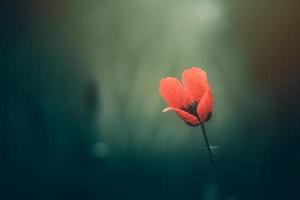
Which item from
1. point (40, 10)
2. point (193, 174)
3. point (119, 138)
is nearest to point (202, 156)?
point (193, 174)

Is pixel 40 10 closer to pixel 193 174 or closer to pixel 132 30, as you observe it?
pixel 132 30

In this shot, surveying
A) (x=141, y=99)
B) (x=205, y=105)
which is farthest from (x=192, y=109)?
(x=141, y=99)

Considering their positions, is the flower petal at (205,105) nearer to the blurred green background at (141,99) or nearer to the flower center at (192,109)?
the flower center at (192,109)

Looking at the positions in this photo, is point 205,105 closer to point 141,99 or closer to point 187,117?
point 187,117

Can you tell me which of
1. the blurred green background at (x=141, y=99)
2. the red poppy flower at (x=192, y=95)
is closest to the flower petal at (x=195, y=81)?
the red poppy flower at (x=192, y=95)

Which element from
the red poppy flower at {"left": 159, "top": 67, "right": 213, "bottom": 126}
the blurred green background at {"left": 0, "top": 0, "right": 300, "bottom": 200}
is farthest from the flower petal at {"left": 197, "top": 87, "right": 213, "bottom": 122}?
the blurred green background at {"left": 0, "top": 0, "right": 300, "bottom": 200}

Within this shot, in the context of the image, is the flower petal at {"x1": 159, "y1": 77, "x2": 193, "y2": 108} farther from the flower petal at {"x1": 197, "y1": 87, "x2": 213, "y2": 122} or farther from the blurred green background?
the blurred green background
